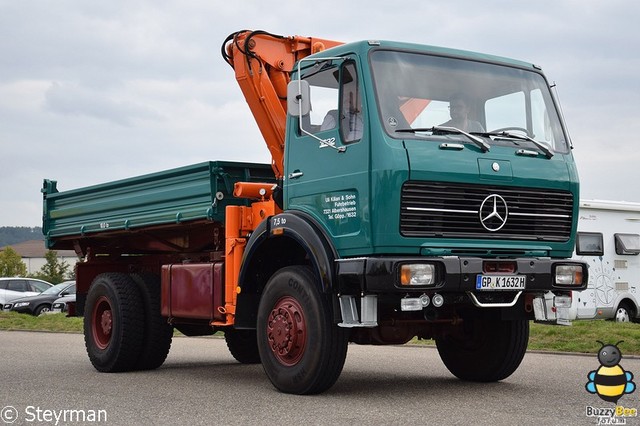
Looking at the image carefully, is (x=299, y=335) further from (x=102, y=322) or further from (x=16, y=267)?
(x=16, y=267)

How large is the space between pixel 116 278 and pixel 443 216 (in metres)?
5.32

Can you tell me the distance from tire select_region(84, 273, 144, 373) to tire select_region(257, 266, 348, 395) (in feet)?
9.95

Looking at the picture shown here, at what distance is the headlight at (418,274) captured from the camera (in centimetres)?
829

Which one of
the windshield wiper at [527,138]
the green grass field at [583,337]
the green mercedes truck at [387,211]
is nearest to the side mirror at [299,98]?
the green mercedes truck at [387,211]

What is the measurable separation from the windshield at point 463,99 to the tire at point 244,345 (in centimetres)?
520

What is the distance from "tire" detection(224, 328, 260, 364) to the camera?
13.3 meters

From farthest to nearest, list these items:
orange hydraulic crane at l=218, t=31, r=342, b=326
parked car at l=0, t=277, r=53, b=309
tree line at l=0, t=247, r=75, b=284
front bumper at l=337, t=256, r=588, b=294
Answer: tree line at l=0, t=247, r=75, b=284 < parked car at l=0, t=277, r=53, b=309 < orange hydraulic crane at l=218, t=31, r=342, b=326 < front bumper at l=337, t=256, r=588, b=294

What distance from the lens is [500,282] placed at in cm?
869

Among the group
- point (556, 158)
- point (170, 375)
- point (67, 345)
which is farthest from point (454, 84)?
point (67, 345)

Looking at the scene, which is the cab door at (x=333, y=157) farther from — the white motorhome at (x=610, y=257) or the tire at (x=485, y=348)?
the white motorhome at (x=610, y=257)

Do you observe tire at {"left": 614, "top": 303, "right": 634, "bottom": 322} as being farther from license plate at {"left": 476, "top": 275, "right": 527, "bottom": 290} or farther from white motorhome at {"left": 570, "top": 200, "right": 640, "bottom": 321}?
license plate at {"left": 476, "top": 275, "right": 527, "bottom": 290}

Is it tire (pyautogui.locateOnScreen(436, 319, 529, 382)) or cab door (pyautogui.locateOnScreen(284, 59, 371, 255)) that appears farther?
tire (pyautogui.locateOnScreen(436, 319, 529, 382))

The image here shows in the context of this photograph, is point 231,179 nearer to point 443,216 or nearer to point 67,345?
point 443,216

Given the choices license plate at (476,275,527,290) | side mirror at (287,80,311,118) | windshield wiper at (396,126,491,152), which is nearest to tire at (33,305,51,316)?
side mirror at (287,80,311,118)
